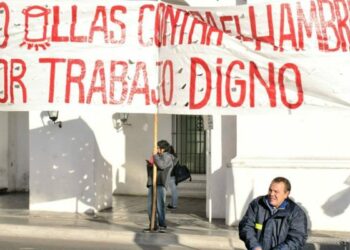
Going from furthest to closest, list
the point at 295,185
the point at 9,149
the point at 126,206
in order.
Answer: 1. the point at 9,149
2. the point at 126,206
3. the point at 295,185

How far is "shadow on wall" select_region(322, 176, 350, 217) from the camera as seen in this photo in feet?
44.9

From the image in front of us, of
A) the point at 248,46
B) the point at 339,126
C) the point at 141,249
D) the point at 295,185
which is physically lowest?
the point at 141,249

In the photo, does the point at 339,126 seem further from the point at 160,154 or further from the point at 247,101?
the point at 247,101

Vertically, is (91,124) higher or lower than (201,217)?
higher

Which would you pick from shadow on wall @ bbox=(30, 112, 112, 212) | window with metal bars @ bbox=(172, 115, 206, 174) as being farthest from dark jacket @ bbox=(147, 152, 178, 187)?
window with metal bars @ bbox=(172, 115, 206, 174)

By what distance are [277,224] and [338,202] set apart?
25.7ft

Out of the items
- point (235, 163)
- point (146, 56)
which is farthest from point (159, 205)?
point (146, 56)

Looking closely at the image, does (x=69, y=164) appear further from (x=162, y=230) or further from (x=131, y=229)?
(x=162, y=230)

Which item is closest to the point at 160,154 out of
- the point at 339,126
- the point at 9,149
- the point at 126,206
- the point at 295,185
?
the point at 295,185

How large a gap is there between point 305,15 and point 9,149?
45.4 feet

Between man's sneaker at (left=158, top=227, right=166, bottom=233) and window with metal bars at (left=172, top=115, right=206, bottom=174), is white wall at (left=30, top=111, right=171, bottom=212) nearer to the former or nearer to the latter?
man's sneaker at (left=158, top=227, right=166, bottom=233)

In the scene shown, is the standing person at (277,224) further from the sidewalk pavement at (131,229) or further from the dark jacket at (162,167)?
the dark jacket at (162,167)

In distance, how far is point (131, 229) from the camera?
13656mm

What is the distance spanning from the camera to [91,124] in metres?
16.5
